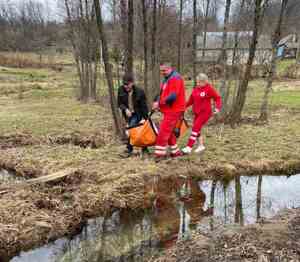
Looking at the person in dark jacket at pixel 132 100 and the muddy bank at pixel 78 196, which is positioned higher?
the person in dark jacket at pixel 132 100

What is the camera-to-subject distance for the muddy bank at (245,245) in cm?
358

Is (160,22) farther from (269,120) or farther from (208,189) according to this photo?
(208,189)

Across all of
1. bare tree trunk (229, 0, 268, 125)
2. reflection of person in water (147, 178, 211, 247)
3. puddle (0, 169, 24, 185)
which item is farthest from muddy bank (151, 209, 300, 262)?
bare tree trunk (229, 0, 268, 125)

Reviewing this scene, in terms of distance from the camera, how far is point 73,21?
1827 centimetres

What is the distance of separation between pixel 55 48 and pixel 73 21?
41.0 metres

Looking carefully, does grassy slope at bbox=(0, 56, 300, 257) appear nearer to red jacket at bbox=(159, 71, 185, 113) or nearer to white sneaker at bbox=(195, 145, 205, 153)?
white sneaker at bbox=(195, 145, 205, 153)

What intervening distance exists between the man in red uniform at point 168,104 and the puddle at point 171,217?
906 mm

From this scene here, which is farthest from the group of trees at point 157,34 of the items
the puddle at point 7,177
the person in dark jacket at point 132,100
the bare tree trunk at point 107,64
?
the puddle at point 7,177

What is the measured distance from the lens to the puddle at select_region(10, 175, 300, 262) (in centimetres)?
418

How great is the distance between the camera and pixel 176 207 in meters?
5.33

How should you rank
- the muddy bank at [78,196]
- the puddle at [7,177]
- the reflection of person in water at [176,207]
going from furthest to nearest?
the puddle at [7,177] < the reflection of person in water at [176,207] < the muddy bank at [78,196]

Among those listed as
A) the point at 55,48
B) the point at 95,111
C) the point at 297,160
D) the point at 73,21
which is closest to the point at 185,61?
the point at 73,21

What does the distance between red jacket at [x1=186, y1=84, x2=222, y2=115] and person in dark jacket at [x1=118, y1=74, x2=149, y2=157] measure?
102 centimetres

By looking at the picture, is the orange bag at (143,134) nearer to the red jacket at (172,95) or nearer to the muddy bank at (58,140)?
the red jacket at (172,95)
